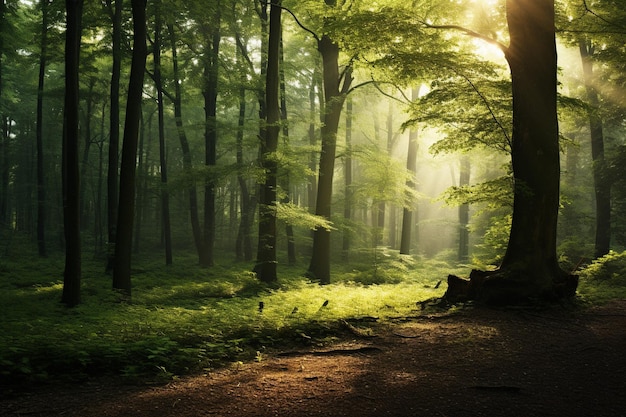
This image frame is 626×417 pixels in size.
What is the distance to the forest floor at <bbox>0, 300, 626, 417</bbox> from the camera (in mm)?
3613

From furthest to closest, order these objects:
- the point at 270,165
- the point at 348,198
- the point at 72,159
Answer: the point at 348,198, the point at 270,165, the point at 72,159

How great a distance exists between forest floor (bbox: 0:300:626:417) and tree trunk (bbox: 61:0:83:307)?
6.68 m

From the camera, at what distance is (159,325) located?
691 centimetres

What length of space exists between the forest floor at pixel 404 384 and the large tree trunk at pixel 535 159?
1707mm

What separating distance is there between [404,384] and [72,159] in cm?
924

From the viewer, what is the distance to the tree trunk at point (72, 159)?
31.6 ft

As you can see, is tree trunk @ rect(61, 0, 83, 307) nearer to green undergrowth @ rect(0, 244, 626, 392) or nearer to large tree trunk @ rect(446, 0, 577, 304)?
green undergrowth @ rect(0, 244, 626, 392)

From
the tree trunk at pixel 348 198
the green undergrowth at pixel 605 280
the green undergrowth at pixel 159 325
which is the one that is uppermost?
the tree trunk at pixel 348 198

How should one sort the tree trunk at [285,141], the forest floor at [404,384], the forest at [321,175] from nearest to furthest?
the forest floor at [404,384] → the forest at [321,175] → the tree trunk at [285,141]


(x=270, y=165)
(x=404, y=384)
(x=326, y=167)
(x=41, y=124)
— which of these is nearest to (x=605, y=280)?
(x=326, y=167)

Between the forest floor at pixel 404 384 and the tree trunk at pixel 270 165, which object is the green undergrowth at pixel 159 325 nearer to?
the forest floor at pixel 404 384

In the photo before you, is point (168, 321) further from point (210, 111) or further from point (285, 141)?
point (210, 111)

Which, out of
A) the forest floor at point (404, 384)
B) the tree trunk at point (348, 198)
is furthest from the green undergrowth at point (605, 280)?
the tree trunk at point (348, 198)

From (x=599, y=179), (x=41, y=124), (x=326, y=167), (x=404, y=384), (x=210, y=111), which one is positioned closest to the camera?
(x=404, y=384)
